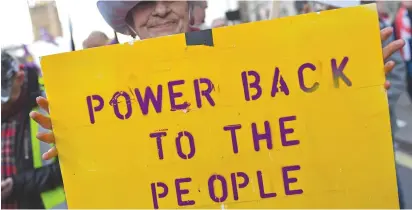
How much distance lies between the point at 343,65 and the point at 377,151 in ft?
0.79

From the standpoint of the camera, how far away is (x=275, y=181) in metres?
1.53

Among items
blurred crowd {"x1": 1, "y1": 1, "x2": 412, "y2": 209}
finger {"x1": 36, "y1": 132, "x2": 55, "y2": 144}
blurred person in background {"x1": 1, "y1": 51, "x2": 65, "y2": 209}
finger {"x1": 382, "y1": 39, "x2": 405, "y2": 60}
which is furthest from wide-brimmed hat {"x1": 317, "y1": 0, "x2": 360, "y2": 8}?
blurred person in background {"x1": 1, "y1": 51, "x2": 65, "y2": 209}

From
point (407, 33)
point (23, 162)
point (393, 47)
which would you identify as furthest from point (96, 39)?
point (407, 33)

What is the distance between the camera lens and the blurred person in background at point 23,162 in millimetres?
2658

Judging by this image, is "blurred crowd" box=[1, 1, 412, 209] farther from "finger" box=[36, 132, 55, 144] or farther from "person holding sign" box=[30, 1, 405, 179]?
"finger" box=[36, 132, 55, 144]

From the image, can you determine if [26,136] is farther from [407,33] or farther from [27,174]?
[407,33]

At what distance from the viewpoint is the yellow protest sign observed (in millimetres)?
1482

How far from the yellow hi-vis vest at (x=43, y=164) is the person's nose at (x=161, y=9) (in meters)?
1.11

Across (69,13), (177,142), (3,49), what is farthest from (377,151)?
(3,49)

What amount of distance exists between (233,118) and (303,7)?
2269 mm

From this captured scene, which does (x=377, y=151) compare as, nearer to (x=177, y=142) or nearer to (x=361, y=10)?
(x=361, y=10)

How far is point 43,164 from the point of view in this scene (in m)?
2.67

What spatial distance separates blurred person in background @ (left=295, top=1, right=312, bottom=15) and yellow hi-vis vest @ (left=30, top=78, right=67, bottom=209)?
1666mm

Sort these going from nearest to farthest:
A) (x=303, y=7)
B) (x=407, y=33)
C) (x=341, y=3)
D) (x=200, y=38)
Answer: (x=200, y=38) → (x=341, y=3) → (x=407, y=33) → (x=303, y=7)
